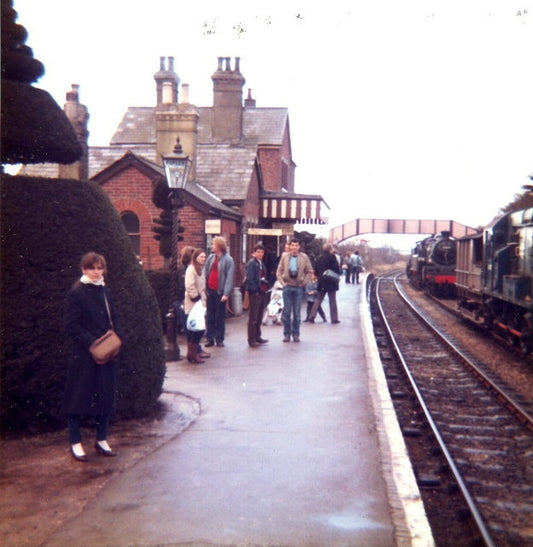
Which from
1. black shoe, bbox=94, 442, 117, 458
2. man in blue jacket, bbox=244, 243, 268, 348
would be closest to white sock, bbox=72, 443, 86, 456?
black shoe, bbox=94, 442, 117, 458

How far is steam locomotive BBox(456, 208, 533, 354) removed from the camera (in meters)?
13.7

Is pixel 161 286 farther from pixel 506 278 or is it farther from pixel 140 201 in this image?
pixel 506 278

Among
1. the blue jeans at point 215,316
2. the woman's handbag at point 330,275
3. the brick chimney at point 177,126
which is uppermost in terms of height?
the brick chimney at point 177,126

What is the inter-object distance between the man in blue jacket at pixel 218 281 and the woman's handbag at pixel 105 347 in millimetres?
6126

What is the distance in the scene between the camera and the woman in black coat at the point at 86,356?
6008mm

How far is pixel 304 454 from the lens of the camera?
6305 mm

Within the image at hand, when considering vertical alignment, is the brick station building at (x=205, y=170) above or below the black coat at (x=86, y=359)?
above

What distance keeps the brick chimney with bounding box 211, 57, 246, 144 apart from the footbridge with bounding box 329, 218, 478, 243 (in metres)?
38.6

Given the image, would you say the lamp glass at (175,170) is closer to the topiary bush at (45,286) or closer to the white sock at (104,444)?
the topiary bush at (45,286)

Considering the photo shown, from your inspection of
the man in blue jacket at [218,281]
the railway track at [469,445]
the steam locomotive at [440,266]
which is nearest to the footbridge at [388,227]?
the steam locomotive at [440,266]

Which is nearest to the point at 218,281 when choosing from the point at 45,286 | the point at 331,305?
the point at 331,305

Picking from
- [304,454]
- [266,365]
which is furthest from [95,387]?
[266,365]

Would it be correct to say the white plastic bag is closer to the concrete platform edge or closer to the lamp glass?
the lamp glass

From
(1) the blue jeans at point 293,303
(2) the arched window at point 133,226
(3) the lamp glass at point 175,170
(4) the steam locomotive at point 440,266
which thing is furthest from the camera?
(4) the steam locomotive at point 440,266
